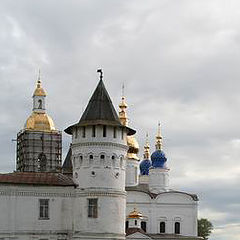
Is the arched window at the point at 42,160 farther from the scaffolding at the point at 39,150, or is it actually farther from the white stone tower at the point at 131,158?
the white stone tower at the point at 131,158

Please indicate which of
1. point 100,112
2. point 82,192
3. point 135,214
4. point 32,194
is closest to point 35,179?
point 32,194

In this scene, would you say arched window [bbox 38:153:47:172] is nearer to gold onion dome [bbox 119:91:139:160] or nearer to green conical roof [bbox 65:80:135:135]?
gold onion dome [bbox 119:91:139:160]

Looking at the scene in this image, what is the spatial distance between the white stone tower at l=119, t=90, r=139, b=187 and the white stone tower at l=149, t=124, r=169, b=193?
1.33m

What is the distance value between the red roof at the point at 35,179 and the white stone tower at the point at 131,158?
55.6 feet

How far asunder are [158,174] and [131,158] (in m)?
2.84

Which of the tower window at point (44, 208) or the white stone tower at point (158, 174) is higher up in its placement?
the white stone tower at point (158, 174)

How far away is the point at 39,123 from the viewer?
6406 cm

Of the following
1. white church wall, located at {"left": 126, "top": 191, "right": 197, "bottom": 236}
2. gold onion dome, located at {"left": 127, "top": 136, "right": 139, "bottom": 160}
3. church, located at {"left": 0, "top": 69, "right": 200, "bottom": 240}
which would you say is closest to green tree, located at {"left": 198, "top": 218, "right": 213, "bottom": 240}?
gold onion dome, located at {"left": 127, "top": 136, "right": 139, "bottom": 160}

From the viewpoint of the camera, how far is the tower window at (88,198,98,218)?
40.6 m

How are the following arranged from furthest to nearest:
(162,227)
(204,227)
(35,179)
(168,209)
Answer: (204,227), (168,209), (162,227), (35,179)

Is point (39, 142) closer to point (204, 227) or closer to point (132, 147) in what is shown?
point (132, 147)

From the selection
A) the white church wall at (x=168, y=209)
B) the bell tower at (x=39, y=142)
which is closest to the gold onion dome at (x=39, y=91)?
the bell tower at (x=39, y=142)

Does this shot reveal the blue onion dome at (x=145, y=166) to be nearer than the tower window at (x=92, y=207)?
No

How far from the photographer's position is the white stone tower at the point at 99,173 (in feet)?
133
